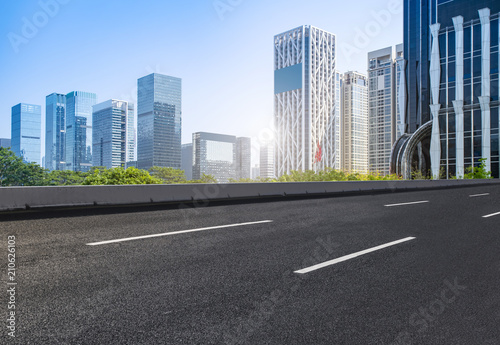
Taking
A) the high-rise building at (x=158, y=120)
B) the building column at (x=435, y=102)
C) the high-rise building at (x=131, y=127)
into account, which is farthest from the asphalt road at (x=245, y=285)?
the high-rise building at (x=131, y=127)

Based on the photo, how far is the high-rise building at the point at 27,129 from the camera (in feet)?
359

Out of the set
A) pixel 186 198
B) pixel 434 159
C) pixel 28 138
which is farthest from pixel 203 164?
pixel 186 198

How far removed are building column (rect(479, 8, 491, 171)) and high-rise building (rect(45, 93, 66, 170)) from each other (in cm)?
13878

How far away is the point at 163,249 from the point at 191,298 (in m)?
1.99

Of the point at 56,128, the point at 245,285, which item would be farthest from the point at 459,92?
the point at 56,128

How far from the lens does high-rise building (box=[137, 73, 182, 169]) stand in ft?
300

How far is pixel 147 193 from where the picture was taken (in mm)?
11094

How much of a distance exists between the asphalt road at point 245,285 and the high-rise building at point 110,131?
102m

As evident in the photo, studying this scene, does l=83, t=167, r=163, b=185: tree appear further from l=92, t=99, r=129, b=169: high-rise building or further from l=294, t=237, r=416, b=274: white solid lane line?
l=92, t=99, r=129, b=169: high-rise building

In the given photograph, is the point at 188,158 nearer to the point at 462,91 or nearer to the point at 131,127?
the point at 131,127

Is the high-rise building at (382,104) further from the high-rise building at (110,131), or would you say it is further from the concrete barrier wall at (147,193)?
the concrete barrier wall at (147,193)

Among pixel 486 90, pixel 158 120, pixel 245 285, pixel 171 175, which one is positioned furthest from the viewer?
pixel 158 120

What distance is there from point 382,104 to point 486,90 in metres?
139

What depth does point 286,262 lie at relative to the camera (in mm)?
4719
